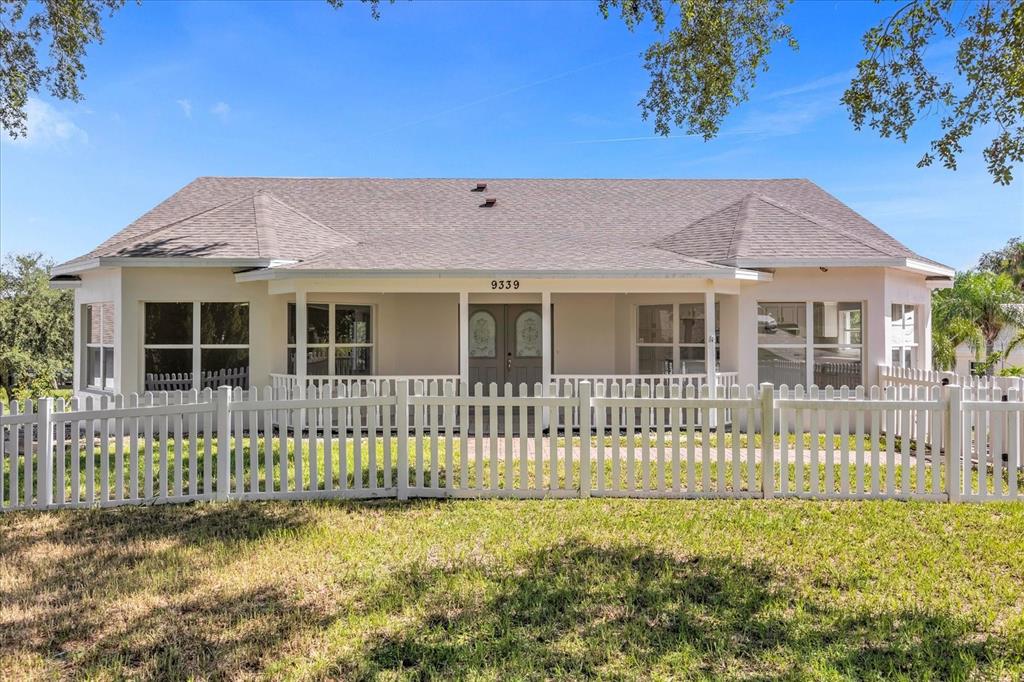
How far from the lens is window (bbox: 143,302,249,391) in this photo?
40.1 ft

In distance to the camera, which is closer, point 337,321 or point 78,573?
point 78,573

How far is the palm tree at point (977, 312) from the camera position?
82.7 ft

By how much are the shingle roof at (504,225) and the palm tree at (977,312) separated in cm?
1326

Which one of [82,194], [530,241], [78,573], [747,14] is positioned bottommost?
[78,573]

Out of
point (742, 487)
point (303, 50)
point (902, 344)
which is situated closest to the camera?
point (742, 487)

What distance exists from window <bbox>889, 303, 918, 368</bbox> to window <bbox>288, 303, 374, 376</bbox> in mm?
11559

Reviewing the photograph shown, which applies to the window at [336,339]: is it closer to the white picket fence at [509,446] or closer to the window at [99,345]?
the window at [99,345]

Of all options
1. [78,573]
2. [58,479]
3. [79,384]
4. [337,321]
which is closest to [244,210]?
[337,321]

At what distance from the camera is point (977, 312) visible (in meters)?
26.1

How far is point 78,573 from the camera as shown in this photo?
4.73 metres

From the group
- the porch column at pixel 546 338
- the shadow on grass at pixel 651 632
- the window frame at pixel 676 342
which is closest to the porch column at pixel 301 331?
the porch column at pixel 546 338

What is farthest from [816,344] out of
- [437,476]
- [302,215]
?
[302,215]

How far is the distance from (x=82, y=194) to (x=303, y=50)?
60.1 feet

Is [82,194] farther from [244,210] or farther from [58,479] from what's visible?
[58,479]
